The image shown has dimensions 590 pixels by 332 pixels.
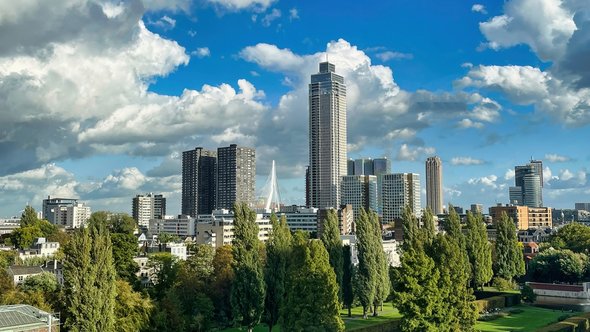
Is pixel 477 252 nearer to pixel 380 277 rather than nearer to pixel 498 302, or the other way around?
pixel 498 302

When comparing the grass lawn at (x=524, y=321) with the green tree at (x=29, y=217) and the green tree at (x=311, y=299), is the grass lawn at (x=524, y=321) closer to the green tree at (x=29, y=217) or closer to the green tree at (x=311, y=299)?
the green tree at (x=311, y=299)

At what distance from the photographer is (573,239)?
11231 centimetres

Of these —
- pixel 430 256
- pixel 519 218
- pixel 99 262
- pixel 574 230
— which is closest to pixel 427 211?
pixel 430 256

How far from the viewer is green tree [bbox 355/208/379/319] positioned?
6506 centimetres

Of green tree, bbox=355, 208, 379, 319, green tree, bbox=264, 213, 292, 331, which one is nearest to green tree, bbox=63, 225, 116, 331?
green tree, bbox=264, 213, 292, 331

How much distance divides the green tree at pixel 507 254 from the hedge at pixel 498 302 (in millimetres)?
9944

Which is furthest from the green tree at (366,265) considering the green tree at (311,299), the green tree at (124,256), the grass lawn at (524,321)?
the green tree at (124,256)

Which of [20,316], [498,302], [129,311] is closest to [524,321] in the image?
[498,302]

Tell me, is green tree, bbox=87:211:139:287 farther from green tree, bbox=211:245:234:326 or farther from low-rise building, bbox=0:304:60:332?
low-rise building, bbox=0:304:60:332

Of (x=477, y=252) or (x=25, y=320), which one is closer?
(x=25, y=320)

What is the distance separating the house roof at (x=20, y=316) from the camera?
34.8 meters

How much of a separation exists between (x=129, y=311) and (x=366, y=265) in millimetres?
31011

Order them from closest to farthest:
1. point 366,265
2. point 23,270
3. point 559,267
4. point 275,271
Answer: point 275,271
point 366,265
point 23,270
point 559,267

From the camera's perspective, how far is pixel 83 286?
1500 inches
